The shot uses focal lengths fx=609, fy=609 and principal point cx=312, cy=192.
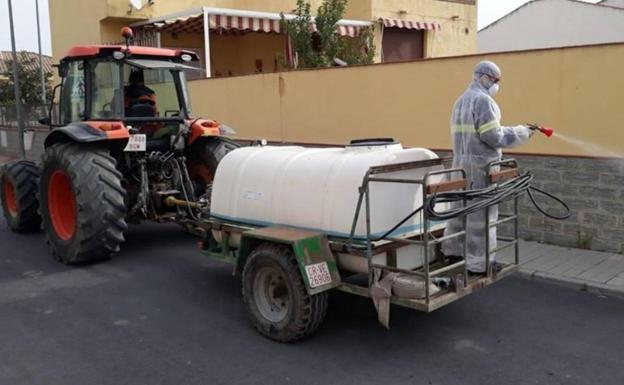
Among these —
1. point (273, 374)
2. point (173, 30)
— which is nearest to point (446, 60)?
point (273, 374)

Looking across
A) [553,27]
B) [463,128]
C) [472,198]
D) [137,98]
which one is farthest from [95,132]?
[553,27]

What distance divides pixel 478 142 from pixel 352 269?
1.45 meters

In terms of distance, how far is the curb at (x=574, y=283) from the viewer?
220 inches

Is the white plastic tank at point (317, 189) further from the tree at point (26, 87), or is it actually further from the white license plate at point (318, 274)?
the tree at point (26, 87)

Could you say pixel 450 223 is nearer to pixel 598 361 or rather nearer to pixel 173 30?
pixel 598 361

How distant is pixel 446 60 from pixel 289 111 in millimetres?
3493

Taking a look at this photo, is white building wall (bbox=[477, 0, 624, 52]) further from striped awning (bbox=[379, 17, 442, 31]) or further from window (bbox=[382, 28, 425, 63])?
striped awning (bbox=[379, 17, 442, 31])

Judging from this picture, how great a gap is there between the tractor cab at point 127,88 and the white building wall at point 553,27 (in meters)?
18.5

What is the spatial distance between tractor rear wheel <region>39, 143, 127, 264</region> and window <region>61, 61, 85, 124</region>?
653mm

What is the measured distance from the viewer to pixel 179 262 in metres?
7.04

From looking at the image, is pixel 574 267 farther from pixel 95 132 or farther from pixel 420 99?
pixel 95 132

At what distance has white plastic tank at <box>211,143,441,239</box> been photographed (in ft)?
14.6

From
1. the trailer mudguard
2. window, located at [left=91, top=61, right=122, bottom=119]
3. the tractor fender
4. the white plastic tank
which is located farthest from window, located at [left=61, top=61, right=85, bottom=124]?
the trailer mudguard

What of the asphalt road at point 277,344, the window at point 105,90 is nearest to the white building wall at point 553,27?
the window at point 105,90
